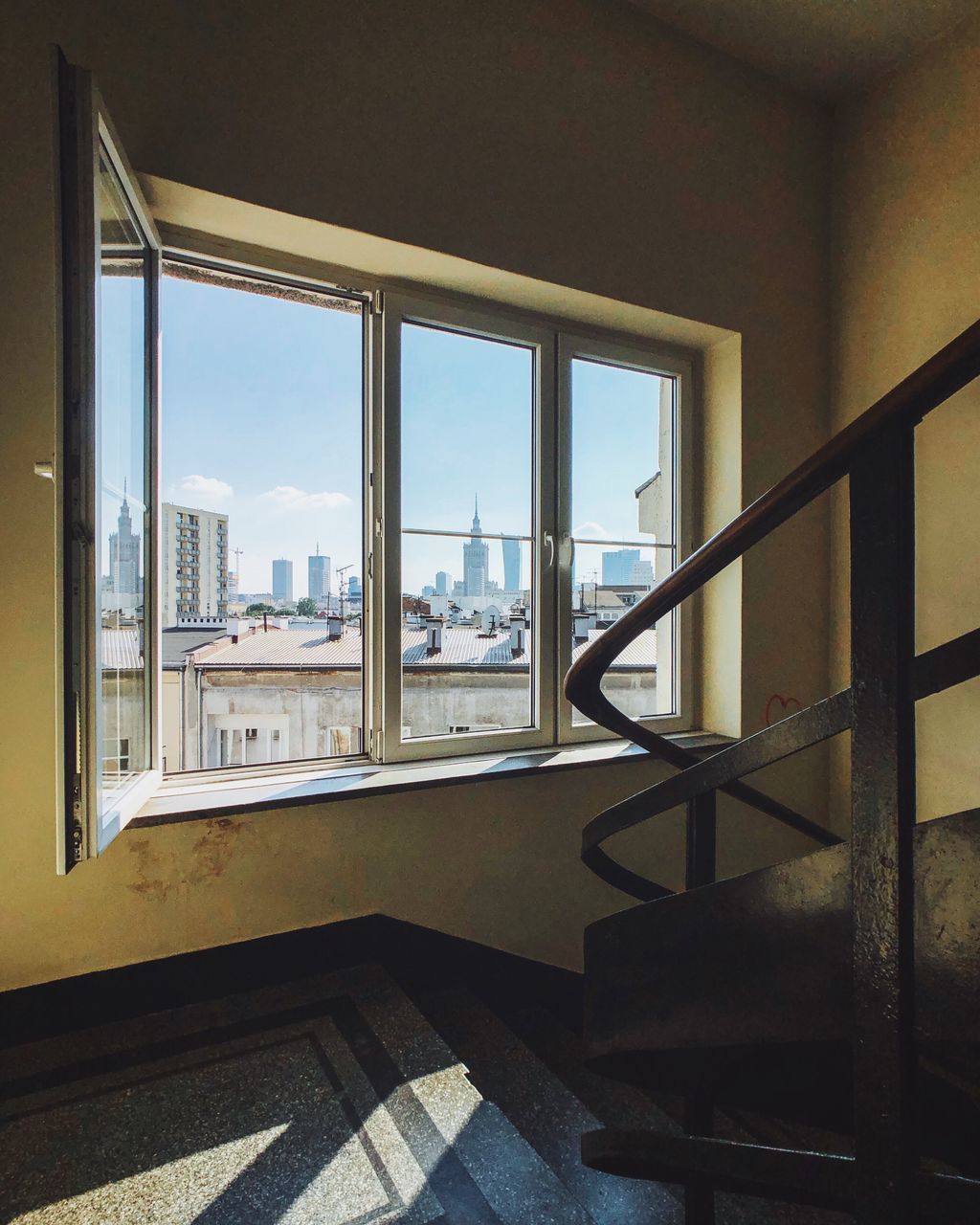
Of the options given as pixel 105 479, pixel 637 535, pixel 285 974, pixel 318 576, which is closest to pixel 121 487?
pixel 105 479

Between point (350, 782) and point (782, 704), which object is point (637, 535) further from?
point (350, 782)

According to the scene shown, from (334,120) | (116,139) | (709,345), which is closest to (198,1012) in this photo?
(116,139)

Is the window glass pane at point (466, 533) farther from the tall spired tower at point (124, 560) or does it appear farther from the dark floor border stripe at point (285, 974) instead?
the tall spired tower at point (124, 560)

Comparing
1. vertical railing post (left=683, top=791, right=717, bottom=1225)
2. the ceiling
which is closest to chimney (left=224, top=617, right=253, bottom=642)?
vertical railing post (left=683, top=791, right=717, bottom=1225)

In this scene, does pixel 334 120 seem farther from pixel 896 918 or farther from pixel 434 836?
pixel 896 918

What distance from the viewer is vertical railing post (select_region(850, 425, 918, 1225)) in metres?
0.73

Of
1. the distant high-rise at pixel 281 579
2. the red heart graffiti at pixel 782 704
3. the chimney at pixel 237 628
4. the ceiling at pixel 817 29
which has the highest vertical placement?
the ceiling at pixel 817 29

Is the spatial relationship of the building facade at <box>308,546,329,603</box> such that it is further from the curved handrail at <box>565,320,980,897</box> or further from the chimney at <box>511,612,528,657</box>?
the curved handrail at <box>565,320,980,897</box>

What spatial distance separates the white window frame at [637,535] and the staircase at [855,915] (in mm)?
1173

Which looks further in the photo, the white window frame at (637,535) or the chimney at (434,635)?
the white window frame at (637,535)

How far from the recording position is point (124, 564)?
5.15ft

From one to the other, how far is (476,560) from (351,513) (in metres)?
0.44

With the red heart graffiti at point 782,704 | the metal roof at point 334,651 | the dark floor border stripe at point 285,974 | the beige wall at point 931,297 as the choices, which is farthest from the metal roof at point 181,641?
the beige wall at point 931,297

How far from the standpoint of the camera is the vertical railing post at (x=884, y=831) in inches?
28.6
